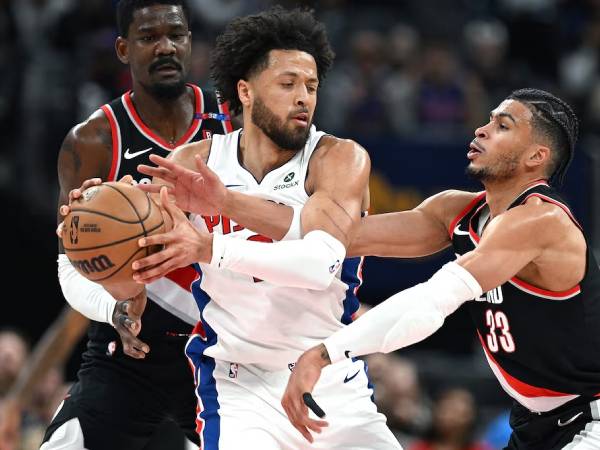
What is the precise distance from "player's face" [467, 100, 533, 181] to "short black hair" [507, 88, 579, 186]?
42mm

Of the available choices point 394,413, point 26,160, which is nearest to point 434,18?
point 26,160

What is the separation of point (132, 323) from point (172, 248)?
0.80 m

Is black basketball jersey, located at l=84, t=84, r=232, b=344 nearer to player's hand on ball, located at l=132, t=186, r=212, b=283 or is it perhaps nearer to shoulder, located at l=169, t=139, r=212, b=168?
shoulder, located at l=169, t=139, r=212, b=168

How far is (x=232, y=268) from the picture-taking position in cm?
491

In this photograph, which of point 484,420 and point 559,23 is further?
point 559,23

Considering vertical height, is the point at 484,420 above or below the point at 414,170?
below

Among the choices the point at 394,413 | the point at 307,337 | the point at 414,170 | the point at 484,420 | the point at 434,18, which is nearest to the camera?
the point at 307,337

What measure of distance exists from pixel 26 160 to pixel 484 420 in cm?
522

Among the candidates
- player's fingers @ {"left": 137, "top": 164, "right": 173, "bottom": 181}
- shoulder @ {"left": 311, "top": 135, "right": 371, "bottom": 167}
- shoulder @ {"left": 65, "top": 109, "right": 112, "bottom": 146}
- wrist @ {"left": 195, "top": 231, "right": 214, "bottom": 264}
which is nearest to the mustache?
shoulder @ {"left": 65, "top": 109, "right": 112, "bottom": 146}

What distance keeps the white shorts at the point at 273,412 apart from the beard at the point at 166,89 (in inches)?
63.0

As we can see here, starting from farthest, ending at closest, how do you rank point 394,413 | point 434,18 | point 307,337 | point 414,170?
point 434,18, point 414,170, point 394,413, point 307,337

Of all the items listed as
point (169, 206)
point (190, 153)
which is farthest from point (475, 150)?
point (169, 206)

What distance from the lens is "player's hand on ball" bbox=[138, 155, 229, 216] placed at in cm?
497

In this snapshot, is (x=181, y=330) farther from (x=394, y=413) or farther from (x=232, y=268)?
(x=394, y=413)
